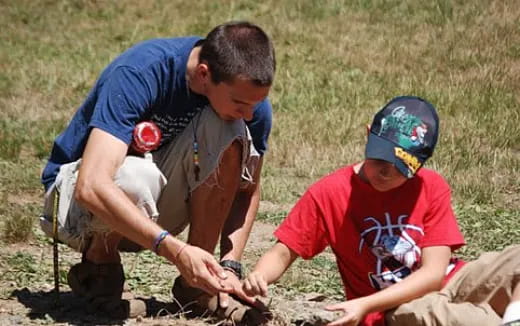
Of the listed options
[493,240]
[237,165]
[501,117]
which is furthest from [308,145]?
[237,165]

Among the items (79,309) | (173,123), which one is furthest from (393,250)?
(79,309)

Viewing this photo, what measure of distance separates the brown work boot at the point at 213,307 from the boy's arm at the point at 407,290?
2.00 feet

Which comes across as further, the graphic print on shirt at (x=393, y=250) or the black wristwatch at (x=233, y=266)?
the black wristwatch at (x=233, y=266)

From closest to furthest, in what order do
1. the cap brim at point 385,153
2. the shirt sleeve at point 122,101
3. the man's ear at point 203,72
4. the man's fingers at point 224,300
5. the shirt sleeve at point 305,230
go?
the cap brim at point 385,153 → the shirt sleeve at point 305,230 → the shirt sleeve at point 122,101 → the man's ear at point 203,72 → the man's fingers at point 224,300

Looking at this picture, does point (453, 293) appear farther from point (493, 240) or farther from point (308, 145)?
point (308, 145)

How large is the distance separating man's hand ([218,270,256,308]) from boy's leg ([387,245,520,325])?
0.57 metres

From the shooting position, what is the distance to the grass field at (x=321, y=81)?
255 inches

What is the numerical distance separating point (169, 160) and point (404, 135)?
1069 mm

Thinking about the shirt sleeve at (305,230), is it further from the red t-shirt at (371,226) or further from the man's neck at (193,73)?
the man's neck at (193,73)

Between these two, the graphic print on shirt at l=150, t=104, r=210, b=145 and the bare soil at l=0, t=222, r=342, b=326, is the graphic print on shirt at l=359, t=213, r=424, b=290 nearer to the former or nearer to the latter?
the bare soil at l=0, t=222, r=342, b=326

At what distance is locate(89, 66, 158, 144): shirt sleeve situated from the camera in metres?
3.83

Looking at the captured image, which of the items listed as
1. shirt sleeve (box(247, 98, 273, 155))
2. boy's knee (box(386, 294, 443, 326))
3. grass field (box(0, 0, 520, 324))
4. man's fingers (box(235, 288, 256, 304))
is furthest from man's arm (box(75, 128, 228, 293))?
grass field (box(0, 0, 520, 324))

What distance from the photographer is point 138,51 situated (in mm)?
4074

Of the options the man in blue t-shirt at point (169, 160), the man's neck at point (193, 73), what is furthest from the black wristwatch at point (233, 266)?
the man's neck at point (193, 73)
